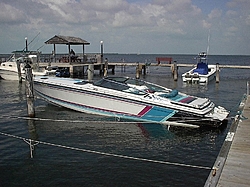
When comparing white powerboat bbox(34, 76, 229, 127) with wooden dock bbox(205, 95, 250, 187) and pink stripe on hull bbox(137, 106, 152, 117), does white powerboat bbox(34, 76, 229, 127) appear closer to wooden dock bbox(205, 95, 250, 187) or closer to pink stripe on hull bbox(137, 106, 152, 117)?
pink stripe on hull bbox(137, 106, 152, 117)

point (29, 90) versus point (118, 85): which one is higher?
point (118, 85)

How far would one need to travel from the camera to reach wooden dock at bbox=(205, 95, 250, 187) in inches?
235

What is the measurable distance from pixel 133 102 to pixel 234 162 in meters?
7.55

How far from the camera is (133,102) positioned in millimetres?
14016

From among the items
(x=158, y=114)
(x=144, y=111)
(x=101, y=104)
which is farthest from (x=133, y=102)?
(x=101, y=104)

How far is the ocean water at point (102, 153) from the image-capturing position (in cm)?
841

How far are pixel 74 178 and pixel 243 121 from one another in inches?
273

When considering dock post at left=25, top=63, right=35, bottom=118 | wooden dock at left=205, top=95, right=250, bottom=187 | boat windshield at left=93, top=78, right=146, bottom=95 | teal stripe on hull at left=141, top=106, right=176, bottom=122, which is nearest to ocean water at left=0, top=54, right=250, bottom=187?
teal stripe on hull at left=141, top=106, right=176, bottom=122

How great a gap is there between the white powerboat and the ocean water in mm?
455

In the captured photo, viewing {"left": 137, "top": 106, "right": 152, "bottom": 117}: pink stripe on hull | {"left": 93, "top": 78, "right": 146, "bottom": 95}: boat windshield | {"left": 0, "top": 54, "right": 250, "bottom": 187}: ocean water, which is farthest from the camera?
{"left": 93, "top": 78, "right": 146, "bottom": 95}: boat windshield

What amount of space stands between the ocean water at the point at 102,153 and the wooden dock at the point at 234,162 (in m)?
0.95

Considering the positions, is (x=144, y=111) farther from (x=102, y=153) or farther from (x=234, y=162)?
(x=234, y=162)

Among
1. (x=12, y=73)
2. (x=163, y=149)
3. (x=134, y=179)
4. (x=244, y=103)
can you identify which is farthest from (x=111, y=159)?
Answer: (x=12, y=73)

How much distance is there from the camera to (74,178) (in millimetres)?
8398
